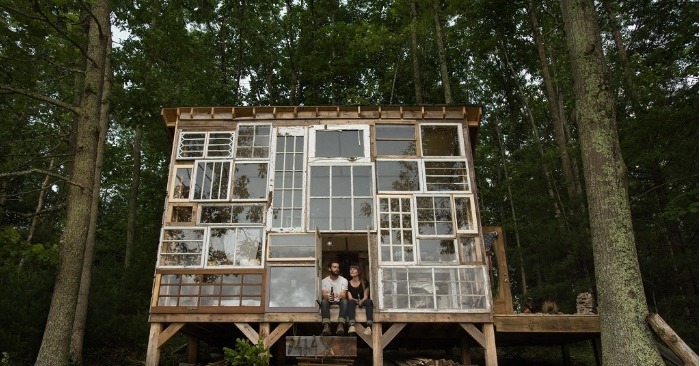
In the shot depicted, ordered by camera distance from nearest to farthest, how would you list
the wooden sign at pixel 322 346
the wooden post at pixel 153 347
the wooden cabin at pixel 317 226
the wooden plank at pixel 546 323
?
the wooden sign at pixel 322 346 → the wooden post at pixel 153 347 → the wooden cabin at pixel 317 226 → the wooden plank at pixel 546 323

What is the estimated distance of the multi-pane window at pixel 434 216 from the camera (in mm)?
9406

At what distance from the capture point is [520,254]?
1441 centimetres

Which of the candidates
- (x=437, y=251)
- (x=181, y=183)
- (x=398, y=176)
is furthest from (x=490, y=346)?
(x=181, y=183)

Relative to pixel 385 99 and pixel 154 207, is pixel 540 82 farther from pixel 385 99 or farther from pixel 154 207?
pixel 154 207

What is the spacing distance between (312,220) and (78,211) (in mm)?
4023

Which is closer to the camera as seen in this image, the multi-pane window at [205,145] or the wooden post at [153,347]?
the wooden post at [153,347]

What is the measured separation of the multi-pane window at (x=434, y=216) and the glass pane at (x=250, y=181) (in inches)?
122

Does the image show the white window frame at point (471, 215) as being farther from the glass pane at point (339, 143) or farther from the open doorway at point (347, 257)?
the open doorway at point (347, 257)

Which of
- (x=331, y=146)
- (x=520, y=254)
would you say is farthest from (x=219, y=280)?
(x=520, y=254)

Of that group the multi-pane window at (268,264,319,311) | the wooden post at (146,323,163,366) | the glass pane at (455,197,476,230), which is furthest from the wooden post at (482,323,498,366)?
the wooden post at (146,323,163,366)

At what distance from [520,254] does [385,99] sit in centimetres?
842

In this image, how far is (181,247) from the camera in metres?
9.17

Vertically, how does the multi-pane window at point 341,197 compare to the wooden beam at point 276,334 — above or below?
above

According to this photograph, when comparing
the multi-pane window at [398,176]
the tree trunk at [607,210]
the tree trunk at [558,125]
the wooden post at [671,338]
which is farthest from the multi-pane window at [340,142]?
the tree trunk at [558,125]
